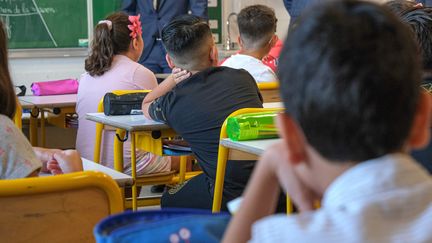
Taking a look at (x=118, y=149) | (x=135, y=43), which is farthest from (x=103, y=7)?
(x=118, y=149)

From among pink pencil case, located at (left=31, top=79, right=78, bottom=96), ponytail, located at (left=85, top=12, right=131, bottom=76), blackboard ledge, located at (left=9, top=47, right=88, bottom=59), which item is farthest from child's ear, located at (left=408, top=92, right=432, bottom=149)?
blackboard ledge, located at (left=9, top=47, right=88, bottom=59)

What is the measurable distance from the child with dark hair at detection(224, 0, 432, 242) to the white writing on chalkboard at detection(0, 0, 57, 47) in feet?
20.7

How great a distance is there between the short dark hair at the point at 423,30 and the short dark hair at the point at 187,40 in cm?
123

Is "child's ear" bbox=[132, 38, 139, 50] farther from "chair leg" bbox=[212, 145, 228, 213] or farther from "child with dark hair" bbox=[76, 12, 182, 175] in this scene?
"chair leg" bbox=[212, 145, 228, 213]

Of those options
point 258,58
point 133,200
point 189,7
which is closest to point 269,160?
point 133,200

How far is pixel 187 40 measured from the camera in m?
3.52

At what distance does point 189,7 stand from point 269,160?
653 cm

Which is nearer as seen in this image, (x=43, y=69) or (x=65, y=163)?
(x=65, y=163)

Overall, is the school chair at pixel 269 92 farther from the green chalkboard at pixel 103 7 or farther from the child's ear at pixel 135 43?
the green chalkboard at pixel 103 7

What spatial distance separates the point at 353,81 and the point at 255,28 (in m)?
4.28

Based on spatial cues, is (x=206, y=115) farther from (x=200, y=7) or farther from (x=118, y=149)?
(x=200, y=7)

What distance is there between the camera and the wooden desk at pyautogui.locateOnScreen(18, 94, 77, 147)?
4664 mm

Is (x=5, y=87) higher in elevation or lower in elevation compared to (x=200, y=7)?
higher

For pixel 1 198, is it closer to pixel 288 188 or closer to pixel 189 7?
pixel 288 188
